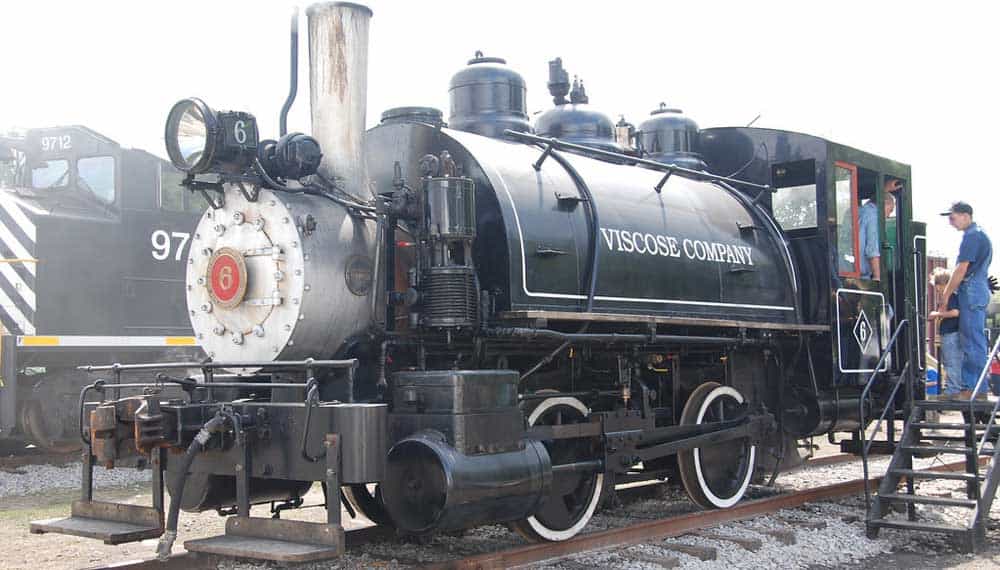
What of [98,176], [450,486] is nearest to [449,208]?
[450,486]

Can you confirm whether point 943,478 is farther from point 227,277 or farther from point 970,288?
point 227,277

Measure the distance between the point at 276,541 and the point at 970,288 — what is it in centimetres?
699

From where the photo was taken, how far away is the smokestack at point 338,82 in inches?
264

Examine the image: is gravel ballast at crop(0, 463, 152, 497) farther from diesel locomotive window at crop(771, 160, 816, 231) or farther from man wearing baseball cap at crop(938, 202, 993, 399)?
man wearing baseball cap at crop(938, 202, 993, 399)

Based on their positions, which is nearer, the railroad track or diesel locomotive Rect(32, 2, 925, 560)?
diesel locomotive Rect(32, 2, 925, 560)

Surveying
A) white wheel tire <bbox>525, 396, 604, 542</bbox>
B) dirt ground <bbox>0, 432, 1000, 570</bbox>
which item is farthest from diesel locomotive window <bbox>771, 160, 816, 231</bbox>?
white wheel tire <bbox>525, 396, 604, 542</bbox>

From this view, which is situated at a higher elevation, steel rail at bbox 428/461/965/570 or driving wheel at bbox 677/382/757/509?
driving wheel at bbox 677/382/757/509

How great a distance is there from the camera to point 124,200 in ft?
41.7

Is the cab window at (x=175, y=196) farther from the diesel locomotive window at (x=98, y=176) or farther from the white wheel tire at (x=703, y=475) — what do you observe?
the white wheel tire at (x=703, y=475)

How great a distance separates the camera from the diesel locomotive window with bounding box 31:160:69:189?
12.9 m

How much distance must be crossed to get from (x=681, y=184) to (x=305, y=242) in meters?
3.99

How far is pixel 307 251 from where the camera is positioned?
6133mm

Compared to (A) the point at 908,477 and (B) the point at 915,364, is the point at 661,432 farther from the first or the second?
(B) the point at 915,364

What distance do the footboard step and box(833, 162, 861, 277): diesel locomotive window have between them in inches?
240
